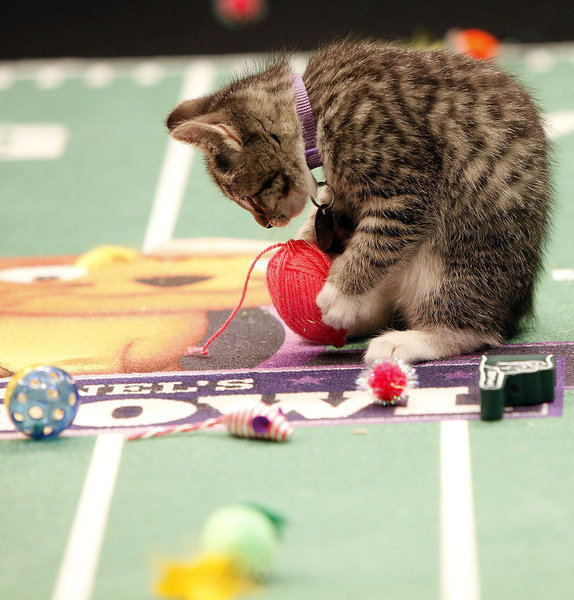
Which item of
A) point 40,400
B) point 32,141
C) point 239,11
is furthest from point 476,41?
point 40,400

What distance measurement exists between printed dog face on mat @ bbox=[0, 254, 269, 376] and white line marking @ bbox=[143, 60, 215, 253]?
1.29 feet

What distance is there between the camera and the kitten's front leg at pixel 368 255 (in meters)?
3.40

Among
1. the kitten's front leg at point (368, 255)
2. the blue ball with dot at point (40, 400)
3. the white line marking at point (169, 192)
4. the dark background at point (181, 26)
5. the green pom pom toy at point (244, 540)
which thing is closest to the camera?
the green pom pom toy at point (244, 540)

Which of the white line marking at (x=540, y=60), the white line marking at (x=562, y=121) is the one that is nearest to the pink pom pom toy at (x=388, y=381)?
the white line marking at (x=562, y=121)

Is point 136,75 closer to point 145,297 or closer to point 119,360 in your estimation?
point 145,297

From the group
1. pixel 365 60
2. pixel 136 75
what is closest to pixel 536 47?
pixel 136 75

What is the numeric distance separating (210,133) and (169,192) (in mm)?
2556

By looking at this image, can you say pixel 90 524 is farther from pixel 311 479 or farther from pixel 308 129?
pixel 308 129

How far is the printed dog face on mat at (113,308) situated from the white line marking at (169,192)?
15.5 inches

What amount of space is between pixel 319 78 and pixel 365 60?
7.2 inches

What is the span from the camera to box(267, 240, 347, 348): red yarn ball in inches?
138

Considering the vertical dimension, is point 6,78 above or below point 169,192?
above

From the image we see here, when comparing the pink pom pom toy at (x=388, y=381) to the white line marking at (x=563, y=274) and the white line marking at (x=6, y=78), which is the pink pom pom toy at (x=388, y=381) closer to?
the white line marking at (x=563, y=274)

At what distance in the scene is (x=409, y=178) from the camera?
338cm
